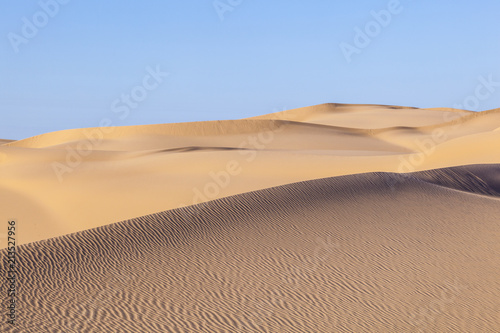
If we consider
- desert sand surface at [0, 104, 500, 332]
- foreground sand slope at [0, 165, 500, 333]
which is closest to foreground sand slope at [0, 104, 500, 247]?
desert sand surface at [0, 104, 500, 332]

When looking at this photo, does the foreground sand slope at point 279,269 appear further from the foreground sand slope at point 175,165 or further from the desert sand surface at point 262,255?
the foreground sand slope at point 175,165

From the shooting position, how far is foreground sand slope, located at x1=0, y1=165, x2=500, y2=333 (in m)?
8.73

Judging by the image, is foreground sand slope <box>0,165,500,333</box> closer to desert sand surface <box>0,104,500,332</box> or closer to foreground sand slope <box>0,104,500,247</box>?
desert sand surface <box>0,104,500,332</box>

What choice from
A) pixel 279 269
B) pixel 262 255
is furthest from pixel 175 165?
pixel 279 269

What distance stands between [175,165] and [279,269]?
15.7 meters

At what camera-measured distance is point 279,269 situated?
10.7 metres

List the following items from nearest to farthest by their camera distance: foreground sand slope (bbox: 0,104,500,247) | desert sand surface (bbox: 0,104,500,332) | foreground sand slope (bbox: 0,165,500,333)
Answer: foreground sand slope (bbox: 0,165,500,333), desert sand surface (bbox: 0,104,500,332), foreground sand slope (bbox: 0,104,500,247)

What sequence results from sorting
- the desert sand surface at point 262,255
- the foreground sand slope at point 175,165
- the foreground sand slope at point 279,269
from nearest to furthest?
the foreground sand slope at point 279,269 < the desert sand surface at point 262,255 < the foreground sand slope at point 175,165

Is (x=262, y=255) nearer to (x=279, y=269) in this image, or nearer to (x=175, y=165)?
(x=279, y=269)

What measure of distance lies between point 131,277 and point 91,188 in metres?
12.8

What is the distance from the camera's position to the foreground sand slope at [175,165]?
64.8 ft

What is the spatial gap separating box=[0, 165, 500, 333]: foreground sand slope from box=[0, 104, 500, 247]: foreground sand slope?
5.99m

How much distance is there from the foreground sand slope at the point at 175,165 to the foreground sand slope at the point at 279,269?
19.6ft

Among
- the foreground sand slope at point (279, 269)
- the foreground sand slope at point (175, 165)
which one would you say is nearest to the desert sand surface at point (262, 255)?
the foreground sand slope at point (279, 269)
